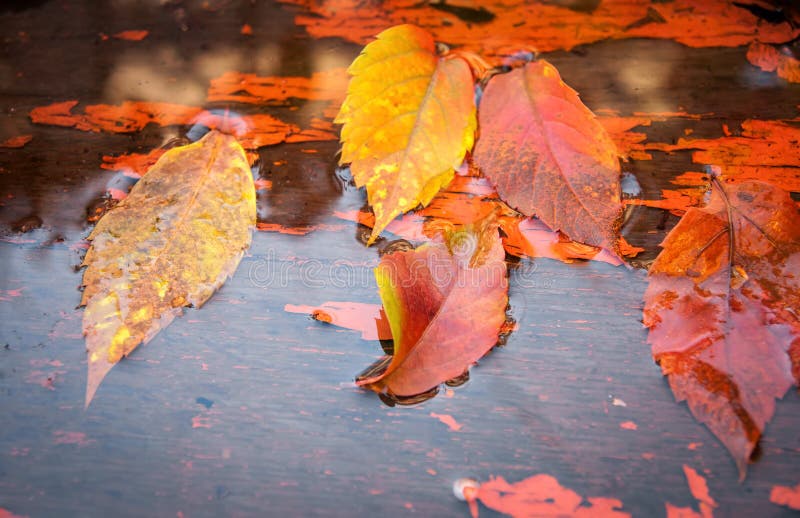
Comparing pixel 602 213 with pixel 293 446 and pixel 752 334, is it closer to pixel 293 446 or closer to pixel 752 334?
pixel 752 334

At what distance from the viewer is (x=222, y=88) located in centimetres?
72

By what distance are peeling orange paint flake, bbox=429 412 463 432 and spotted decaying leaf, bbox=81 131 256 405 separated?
0.27 metres

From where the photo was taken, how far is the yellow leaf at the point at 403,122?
1.95ft

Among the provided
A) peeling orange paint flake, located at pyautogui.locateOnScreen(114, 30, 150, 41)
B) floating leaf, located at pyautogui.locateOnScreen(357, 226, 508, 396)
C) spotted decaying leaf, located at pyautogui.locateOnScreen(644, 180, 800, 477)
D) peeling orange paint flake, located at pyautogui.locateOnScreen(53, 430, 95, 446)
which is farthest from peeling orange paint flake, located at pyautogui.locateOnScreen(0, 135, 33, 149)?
spotted decaying leaf, located at pyautogui.locateOnScreen(644, 180, 800, 477)

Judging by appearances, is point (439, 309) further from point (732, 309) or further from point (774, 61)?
point (774, 61)

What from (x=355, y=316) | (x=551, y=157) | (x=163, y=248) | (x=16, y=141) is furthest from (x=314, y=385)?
(x=16, y=141)

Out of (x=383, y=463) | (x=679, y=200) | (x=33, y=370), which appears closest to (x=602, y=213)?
(x=679, y=200)

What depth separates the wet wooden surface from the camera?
508 mm

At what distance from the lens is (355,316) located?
23.2 inches

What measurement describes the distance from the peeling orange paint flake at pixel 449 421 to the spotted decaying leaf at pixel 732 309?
21 cm

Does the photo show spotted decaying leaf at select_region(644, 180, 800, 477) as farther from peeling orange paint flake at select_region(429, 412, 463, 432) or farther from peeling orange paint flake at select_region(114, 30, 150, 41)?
peeling orange paint flake at select_region(114, 30, 150, 41)

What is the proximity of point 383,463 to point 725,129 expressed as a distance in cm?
56

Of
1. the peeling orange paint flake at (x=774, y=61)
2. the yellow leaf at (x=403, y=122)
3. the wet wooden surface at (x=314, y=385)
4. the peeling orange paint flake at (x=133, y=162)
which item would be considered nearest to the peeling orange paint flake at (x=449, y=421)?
the wet wooden surface at (x=314, y=385)

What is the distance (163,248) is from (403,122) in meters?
→ 0.29
